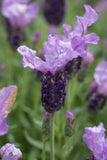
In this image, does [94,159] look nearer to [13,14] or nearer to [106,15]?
[13,14]

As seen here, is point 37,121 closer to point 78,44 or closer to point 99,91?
point 99,91

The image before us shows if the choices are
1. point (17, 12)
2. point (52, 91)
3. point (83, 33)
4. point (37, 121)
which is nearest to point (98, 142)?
point (52, 91)

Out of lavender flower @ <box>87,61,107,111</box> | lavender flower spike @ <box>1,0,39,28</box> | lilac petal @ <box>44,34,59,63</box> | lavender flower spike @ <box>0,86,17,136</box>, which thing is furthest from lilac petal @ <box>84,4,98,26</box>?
lavender flower spike @ <box>1,0,39,28</box>

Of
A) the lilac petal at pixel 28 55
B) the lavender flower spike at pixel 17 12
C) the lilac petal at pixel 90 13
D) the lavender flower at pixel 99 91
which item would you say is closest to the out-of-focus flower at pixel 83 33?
the lilac petal at pixel 90 13

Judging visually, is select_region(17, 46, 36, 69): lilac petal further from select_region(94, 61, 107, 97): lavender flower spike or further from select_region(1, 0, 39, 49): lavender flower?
select_region(1, 0, 39, 49): lavender flower

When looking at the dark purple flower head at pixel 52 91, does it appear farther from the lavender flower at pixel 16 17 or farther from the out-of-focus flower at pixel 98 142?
the lavender flower at pixel 16 17

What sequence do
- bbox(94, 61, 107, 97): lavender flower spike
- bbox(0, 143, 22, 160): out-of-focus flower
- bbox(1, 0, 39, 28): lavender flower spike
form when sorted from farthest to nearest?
bbox(1, 0, 39, 28): lavender flower spike < bbox(94, 61, 107, 97): lavender flower spike < bbox(0, 143, 22, 160): out-of-focus flower
